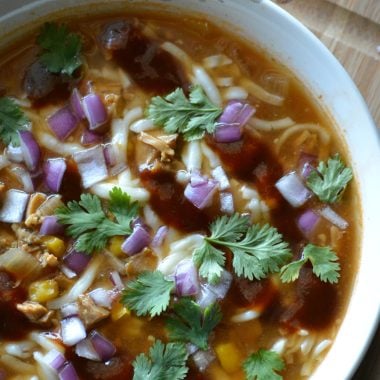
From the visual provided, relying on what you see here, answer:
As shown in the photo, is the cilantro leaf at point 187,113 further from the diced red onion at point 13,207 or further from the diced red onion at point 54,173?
the diced red onion at point 13,207

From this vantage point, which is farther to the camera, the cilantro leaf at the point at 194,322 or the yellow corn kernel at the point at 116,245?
the yellow corn kernel at the point at 116,245

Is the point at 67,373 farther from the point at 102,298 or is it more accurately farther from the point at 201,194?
the point at 201,194

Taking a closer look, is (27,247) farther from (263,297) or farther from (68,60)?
(263,297)

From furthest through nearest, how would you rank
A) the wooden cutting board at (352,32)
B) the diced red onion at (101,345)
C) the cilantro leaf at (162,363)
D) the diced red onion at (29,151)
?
the wooden cutting board at (352,32) → the diced red onion at (29,151) → the diced red onion at (101,345) → the cilantro leaf at (162,363)

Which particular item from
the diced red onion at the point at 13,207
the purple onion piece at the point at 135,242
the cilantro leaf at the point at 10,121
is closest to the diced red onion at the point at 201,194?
the purple onion piece at the point at 135,242

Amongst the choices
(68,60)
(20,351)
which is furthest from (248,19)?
(20,351)

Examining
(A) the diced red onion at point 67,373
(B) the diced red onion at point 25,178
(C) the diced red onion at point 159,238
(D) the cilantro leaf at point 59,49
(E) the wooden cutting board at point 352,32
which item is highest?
(E) the wooden cutting board at point 352,32

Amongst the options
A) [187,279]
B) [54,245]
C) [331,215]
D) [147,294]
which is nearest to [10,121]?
[54,245]
